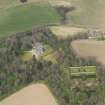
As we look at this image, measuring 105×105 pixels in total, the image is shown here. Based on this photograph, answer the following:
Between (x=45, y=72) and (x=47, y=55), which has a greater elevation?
(x=47, y=55)

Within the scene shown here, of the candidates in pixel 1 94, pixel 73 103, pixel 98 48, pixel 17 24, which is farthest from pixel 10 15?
pixel 73 103

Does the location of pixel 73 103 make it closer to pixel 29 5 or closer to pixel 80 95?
pixel 80 95

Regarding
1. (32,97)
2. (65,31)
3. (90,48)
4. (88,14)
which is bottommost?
(32,97)

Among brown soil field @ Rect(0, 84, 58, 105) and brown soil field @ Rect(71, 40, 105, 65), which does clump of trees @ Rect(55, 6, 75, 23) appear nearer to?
brown soil field @ Rect(71, 40, 105, 65)

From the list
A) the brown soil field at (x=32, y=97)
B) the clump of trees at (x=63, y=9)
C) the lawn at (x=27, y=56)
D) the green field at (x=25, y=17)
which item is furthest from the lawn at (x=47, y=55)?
the clump of trees at (x=63, y=9)

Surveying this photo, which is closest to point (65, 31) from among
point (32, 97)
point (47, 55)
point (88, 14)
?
point (47, 55)

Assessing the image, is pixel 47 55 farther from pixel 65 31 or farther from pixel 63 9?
pixel 63 9
